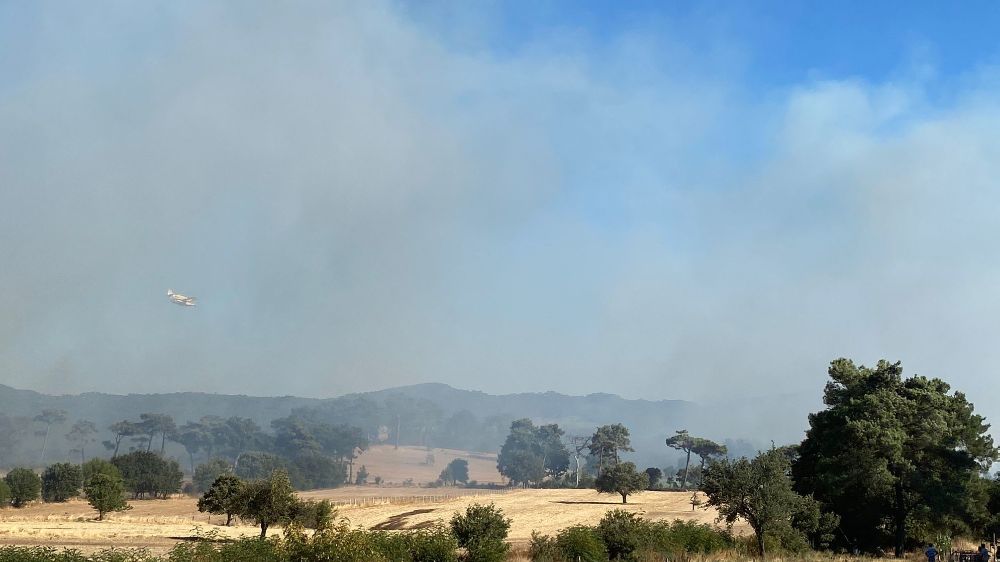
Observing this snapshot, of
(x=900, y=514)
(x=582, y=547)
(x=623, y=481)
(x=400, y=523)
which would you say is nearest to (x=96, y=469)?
(x=400, y=523)

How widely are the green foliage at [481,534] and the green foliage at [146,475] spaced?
433 feet

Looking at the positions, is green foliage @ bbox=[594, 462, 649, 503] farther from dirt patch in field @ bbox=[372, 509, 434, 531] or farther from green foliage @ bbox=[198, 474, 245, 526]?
green foliage @ bbox=[198, 474, 245, 526]

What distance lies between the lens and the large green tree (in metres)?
53.8

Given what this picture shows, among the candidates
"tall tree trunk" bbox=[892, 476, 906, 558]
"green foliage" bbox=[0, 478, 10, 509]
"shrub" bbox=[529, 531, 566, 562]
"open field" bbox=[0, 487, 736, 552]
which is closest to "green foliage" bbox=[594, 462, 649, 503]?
"open field" bbox=[0, 487, 736, 552]

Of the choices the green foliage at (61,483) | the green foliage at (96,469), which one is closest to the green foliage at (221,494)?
the green foliage at (96,469)

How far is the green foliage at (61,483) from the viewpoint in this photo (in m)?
132

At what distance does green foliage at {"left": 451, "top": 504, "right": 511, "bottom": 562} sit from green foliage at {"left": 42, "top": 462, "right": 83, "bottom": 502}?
124m

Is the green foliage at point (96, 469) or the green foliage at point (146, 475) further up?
the green foliage at point (96, 469)

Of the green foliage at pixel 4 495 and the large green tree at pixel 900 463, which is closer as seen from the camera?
the large green tree at pixel 900 463

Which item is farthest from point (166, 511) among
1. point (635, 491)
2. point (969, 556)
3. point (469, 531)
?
point (969, 556)

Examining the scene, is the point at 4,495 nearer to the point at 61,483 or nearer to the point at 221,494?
the point at 61,483

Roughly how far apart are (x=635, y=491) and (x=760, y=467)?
6878cm

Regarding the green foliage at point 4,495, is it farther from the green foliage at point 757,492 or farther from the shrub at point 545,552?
the green foliage at point 757,492

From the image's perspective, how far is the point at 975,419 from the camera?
59.0 m
